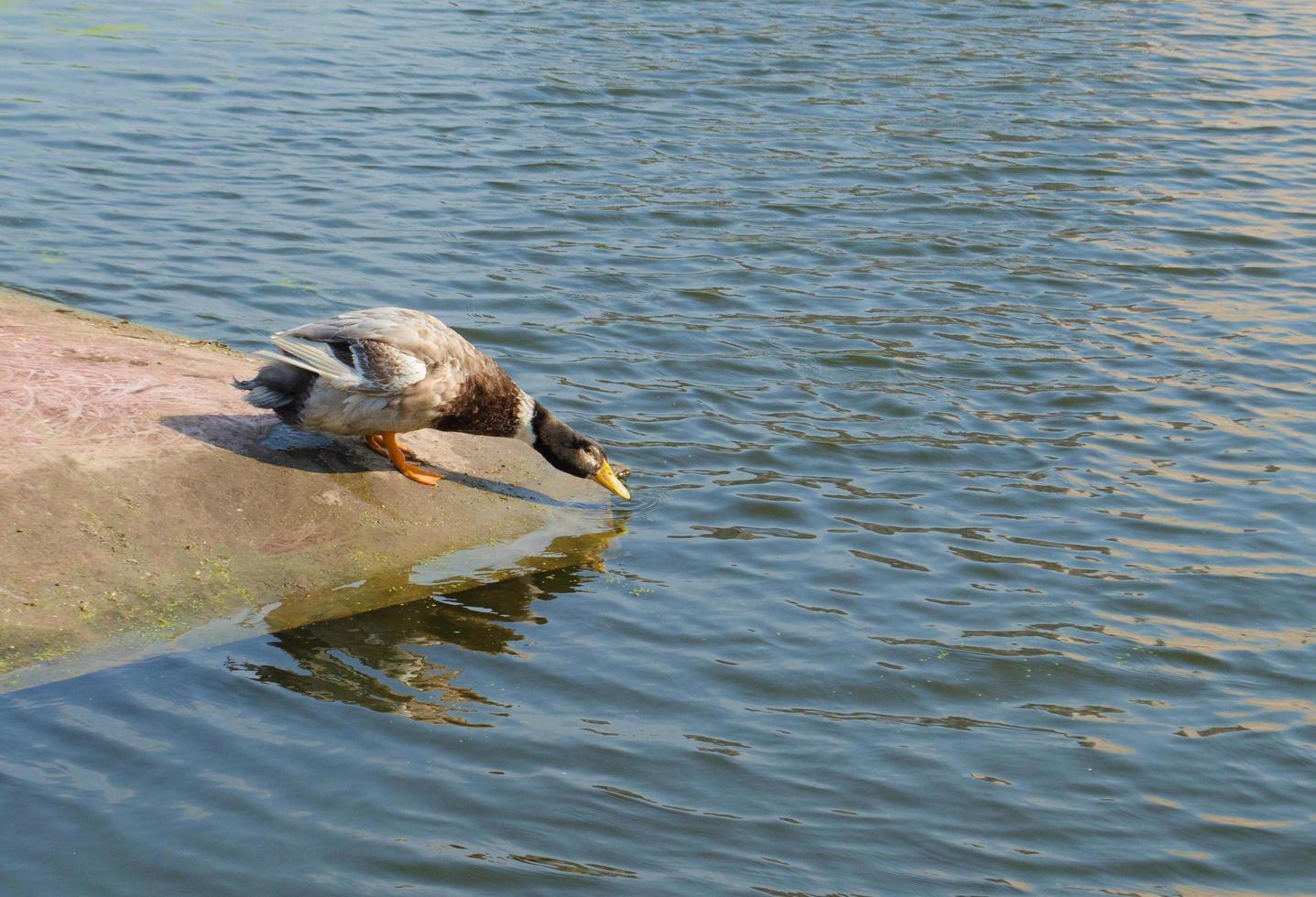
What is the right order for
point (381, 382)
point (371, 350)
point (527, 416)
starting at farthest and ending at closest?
point (527, 416)
point (371, 350)
point (381, 382)

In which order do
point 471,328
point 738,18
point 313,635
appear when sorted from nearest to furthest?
1. point 313,635
2. point 471,328
3. point 738,18

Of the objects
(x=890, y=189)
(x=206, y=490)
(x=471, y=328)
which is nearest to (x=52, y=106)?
(x=471, y=328)

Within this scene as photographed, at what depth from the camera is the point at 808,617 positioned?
22.2 ft

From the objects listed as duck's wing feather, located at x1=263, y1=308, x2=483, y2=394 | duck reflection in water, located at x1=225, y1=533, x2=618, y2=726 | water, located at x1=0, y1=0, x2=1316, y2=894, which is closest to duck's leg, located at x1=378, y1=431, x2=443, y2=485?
duck's wing feather, located at x1=263, y1=308, x2=483, y2=394

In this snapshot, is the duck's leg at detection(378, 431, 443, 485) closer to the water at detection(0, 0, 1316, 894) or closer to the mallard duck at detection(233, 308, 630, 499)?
the mallard duck at detection(233, 308, 630, 499)

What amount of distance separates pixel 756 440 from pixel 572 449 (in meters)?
1.43

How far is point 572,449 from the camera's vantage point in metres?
7.70

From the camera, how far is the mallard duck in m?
6.76

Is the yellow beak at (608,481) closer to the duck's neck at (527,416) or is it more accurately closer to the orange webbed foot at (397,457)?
the duck's neck at (527,416)

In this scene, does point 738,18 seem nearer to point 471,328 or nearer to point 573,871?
point 471,328

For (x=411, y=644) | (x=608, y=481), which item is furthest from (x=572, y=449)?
(x=411, y=644)

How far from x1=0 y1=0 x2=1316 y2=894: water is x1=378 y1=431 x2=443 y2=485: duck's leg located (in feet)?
2.61

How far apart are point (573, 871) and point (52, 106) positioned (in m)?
11.9

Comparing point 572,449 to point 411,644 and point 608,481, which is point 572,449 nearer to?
point 608,481
